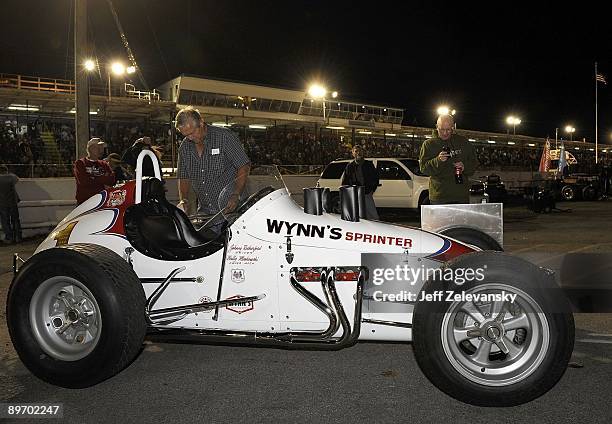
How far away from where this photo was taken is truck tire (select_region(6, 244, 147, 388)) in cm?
373

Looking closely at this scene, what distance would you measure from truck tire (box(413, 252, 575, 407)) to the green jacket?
2.86 m

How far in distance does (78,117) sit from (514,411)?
1058cm

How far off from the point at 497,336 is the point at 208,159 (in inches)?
119

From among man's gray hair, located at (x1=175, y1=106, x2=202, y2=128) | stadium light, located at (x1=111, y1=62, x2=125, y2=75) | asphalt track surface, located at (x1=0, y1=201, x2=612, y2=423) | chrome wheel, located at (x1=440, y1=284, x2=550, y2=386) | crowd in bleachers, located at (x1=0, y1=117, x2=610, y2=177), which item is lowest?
asphalt track surface, located at (x1=0, y1=201, x2=612, y2=423)

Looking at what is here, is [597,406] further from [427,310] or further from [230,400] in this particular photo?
[230,400]

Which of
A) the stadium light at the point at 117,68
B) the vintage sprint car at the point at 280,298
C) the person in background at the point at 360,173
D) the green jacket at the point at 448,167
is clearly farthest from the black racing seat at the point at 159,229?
the stadium light at the point at 117,68

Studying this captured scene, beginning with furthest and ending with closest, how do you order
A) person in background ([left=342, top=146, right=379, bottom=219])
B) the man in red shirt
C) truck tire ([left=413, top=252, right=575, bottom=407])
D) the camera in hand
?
1. person in background ([left=342, top=146, right=379, bottom=219])
2. the man in red shirt
3. the camera in hand
4. truck tire ([left=413, top=252, right=575, bottom=407])

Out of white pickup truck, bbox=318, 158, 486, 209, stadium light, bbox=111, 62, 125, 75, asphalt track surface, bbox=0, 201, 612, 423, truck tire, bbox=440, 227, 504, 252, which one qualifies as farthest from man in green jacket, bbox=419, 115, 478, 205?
stadium light, bbox=111, 62, 125, 75

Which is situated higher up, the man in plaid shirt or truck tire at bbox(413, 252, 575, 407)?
the man in plaid shirt

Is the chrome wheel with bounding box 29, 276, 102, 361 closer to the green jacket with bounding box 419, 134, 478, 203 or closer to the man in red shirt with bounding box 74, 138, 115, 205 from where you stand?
the green jacket with bounding box 419, 134, 478, 203

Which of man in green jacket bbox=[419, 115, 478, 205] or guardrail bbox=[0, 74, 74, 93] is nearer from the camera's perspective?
man in green jacket bbox=[419, 115, 478, 205]

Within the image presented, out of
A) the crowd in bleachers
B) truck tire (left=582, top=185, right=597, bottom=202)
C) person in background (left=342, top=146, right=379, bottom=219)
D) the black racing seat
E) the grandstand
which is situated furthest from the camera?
truck tire (left=582, top=185, right=597, bottom=202)

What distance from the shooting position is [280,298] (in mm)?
3793

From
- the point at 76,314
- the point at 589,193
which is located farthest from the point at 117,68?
the point at 76,314
